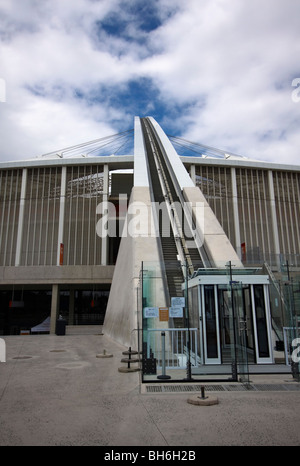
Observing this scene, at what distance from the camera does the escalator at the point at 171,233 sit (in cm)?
1090

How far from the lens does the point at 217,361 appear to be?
7191mm

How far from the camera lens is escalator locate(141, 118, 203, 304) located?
1090 cm

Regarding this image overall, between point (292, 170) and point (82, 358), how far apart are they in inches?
1117

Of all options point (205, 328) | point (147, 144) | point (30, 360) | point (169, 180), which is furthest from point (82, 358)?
point (147, 144)

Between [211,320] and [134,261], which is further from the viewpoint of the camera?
[134,261]

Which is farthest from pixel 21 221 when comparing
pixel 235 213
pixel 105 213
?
pixel 235 213

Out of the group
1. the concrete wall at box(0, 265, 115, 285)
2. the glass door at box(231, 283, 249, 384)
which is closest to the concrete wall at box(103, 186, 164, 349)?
the glass door at box(231, 283, 249, 384)

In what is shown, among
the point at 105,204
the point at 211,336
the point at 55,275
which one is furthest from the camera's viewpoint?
the point at 105,204

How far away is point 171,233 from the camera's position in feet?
46.7

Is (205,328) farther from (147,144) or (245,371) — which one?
(147,144)

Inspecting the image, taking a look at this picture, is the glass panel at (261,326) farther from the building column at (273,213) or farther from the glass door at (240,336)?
the building column at (273,213)

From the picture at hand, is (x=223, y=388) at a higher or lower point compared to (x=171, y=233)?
lower

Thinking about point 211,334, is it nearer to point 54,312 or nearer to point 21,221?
point 54,312

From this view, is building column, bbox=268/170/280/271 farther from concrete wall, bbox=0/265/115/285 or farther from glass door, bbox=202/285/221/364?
glass door, bbox=202/285/221/364
